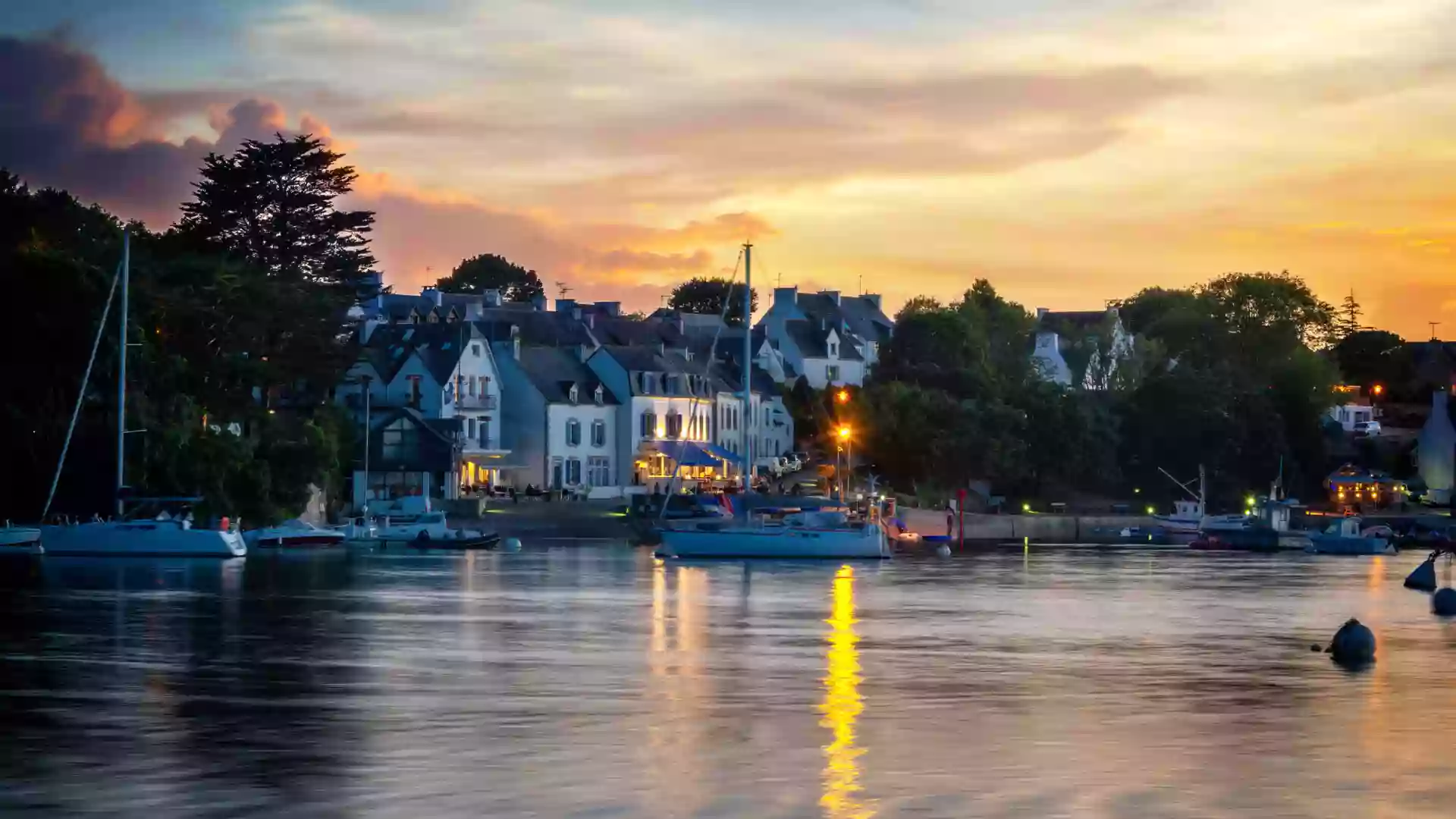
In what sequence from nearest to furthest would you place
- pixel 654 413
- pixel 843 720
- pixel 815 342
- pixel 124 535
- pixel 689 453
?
1. pixel 843 720
2. pixel 124 535
3. pixel 689 453
4. pixel 654 413
5. pixel 815 342

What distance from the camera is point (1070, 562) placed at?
97.5 m

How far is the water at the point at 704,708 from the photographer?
24391 millimetres

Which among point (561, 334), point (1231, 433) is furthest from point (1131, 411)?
point (561, 334)

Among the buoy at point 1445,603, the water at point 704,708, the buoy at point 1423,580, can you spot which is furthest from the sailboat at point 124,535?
the buoy at point 1445,603

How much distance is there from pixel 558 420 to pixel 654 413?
361 inches

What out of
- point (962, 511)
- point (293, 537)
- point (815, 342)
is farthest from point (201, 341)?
point (815, 342)

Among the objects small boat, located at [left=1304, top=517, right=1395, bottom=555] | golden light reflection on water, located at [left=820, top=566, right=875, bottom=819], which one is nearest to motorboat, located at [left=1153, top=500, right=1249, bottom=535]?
small boat, located at [left=1304, top=517, right=1395, bottom=555]

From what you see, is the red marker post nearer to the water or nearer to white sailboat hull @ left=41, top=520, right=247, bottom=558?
white sailboat hull @ left=41, top=520, right=247, bottom=558

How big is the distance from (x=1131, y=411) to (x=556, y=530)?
5481 cm

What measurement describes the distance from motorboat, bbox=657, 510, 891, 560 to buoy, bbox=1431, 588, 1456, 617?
31415 millimetres

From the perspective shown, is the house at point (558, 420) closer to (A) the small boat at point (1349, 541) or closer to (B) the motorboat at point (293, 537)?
(B) the motorboat at point (293, 537)

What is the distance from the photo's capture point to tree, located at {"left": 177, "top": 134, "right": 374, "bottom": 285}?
11181 centimetres

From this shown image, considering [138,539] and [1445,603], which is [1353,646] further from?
[138,539]

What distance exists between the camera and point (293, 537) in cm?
9556
